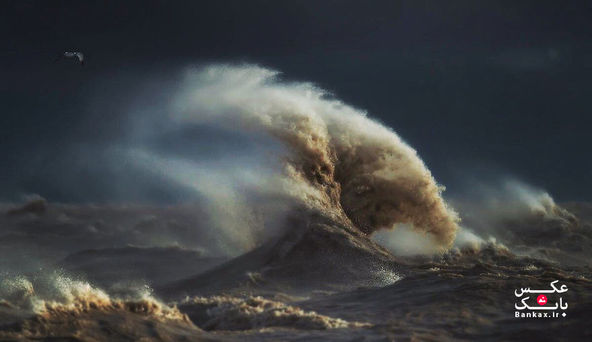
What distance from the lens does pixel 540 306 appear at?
42.3 feet

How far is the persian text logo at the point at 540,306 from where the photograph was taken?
1235 centimetres

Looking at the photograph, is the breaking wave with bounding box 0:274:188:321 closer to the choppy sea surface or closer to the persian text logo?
the choppy sea surface

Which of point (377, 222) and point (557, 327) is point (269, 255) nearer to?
point (377, 222)

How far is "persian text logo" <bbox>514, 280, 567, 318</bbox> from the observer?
12352 millimetres

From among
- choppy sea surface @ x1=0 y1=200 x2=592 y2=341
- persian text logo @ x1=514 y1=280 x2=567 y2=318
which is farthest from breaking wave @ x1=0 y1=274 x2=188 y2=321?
persian text logo @ x1=514 y1=280 x2=567 y2=318

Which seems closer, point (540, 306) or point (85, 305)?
point (85, 305)

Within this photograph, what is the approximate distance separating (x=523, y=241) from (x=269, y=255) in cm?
3032

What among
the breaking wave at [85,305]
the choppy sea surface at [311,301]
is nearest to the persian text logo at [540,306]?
the choppy sea surface at [311,301]

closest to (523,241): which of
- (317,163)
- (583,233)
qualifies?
(583,233)

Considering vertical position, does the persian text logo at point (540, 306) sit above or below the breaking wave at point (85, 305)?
above

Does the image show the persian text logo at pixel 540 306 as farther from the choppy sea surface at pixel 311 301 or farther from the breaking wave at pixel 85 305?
the breaking wave at pixel 85 305

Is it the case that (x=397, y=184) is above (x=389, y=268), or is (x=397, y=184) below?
above

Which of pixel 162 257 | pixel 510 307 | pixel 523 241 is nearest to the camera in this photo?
pixel 510 307

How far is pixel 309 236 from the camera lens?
2347 centimetres
